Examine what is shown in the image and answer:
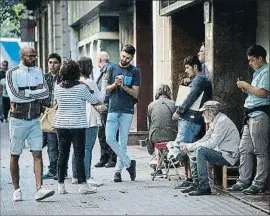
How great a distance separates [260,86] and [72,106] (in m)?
2.43

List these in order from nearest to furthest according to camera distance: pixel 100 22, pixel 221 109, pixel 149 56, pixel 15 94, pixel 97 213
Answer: pixel 97 213 → pixel 15 94 → pixel 221 109 → pixel 149 56 → pixel 100 22

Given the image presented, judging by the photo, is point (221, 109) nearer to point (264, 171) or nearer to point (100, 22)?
point (264, 171)

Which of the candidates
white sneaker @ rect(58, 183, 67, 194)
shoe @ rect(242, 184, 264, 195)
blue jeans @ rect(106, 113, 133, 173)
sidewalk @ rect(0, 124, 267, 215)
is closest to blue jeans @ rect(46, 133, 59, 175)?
sidewalk @ rect(0, 124, 267, 215)

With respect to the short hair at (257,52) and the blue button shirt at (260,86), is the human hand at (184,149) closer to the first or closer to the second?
the blue button shirt at (260,86)

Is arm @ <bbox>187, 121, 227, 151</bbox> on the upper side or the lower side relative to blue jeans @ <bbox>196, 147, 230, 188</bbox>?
upper

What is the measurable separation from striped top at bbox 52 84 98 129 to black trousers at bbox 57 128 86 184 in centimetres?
9

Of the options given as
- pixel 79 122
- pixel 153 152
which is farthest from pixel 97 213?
pixel 153 152

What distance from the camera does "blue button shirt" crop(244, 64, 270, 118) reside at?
10.8 meters

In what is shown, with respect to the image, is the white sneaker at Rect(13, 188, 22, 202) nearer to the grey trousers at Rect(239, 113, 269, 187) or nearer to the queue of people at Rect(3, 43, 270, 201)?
the queue of people at Rect(3, 43, 270, 201)

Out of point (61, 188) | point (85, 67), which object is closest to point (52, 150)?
point (85, 67)

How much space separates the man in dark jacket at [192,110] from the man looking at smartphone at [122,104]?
77 centimetres

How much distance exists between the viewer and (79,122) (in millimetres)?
11125

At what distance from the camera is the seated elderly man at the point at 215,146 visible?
1102 centimetres

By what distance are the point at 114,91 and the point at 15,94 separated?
2.24 metres
